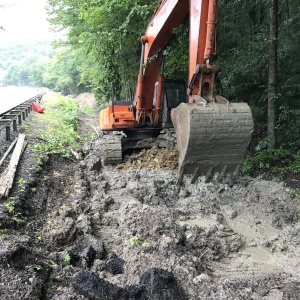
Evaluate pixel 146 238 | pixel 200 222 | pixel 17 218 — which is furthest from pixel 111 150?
pixel 146 238

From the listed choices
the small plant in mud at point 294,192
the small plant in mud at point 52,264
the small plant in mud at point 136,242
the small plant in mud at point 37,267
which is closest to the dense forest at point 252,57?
the small plant in mud at point 294,192

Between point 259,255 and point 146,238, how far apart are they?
5.02 feet

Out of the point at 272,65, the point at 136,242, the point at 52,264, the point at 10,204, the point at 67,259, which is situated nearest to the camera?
the point at 52,264

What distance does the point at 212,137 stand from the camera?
515cm

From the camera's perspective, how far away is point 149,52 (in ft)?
24.4

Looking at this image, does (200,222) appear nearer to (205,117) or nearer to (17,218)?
(205,117)

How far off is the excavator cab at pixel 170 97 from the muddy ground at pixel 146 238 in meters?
1.40

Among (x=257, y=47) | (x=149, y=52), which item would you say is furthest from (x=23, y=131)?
(x=257, y=47)

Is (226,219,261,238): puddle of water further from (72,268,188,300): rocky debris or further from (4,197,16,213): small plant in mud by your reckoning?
(4,197,16,213): small plant in mud

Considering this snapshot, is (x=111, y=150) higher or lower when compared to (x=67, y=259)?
higher

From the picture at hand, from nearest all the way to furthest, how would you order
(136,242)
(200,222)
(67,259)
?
(67,259) → (136,242) → (200,222)

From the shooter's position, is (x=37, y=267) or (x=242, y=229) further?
(x=242, y=229)

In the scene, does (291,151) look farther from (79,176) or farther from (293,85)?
(79,176)

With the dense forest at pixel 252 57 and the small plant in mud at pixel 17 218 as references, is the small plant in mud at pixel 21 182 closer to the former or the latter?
the small plant in mud at pixel 17 218
